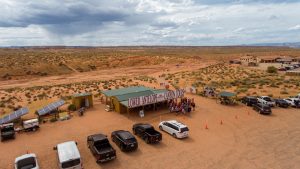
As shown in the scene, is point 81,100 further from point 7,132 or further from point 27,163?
point 27,163

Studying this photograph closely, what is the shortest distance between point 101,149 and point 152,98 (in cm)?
1260

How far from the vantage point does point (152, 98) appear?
31797mm

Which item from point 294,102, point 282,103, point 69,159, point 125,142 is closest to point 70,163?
point 69,159

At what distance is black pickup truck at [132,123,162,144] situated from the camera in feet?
74.9

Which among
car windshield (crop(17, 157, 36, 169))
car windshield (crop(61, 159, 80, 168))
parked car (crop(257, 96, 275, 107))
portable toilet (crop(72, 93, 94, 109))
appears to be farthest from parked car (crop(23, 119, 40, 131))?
parked car (crop(257, 96, 275, 107))

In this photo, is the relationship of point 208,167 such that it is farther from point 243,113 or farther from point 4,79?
point 4,79

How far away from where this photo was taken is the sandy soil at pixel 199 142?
19.7m

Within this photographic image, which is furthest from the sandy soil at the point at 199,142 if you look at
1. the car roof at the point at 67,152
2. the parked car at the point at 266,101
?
the car roof at the point at 67,152

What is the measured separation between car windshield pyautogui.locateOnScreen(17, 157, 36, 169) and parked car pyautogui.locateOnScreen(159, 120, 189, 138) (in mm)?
12645

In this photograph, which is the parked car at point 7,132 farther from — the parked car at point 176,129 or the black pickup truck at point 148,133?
the parked car at point 176,129

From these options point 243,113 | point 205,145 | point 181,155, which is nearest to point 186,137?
point 205,145

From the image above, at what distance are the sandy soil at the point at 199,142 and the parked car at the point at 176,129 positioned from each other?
58 centimetres

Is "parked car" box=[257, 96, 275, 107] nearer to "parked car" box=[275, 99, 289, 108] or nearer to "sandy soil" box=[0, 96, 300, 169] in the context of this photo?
"parked car" box=[275, 99, 289, 108]

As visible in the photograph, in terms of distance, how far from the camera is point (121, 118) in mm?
30484
